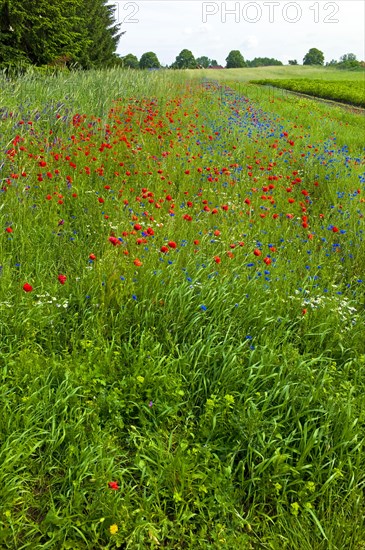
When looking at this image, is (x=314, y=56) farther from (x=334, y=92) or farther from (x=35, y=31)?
(x=35, y=31)

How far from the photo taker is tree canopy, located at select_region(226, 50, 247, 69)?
82.5m

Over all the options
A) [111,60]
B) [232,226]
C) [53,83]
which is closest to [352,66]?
[111,60]

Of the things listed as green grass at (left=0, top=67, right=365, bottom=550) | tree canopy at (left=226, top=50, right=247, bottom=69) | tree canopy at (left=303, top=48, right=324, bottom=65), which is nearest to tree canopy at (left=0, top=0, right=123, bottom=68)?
green grass at (left=0, top=67, right=365, bottom=550)

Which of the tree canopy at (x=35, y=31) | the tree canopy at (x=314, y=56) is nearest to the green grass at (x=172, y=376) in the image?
the tree canopy at (x=35, y=31)

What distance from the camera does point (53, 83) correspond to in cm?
718

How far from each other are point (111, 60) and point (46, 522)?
86.2 ft

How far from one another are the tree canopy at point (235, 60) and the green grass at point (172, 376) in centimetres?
8745

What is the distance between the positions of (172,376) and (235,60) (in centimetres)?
9049

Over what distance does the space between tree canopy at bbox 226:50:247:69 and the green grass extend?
87.5 m

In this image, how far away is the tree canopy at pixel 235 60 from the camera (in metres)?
82.5

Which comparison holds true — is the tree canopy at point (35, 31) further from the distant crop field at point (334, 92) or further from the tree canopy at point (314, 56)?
the tree canopy at point (314, 56)

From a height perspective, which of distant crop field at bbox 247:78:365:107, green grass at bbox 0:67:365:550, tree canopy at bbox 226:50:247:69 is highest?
tree canopy at bbox 226:50:247:69

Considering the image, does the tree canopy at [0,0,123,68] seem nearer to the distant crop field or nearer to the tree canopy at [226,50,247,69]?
the distant crop field

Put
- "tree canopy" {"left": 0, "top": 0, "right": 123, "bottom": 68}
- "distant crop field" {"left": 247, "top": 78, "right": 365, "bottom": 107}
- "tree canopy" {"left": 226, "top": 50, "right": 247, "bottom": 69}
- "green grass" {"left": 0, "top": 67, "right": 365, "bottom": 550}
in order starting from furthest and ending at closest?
"tree canopy" {"left": 226, "top": 50, "right": 247, "bottom": 69} → "distant crop field" {"left": 247, "top": 78, "right": 365, "bottom": 107} → "tree canopy" {"left": 0, "top": 0, "right": 123, "bottom": 68} → "green grass" {"left": 0, "top": 67, "right": 365, "bottom": 550}
